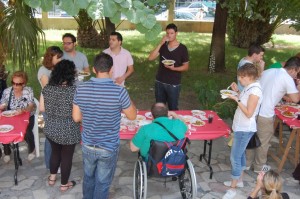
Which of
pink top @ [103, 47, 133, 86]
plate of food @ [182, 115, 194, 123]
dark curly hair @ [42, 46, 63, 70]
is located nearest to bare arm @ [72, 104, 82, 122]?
dark curly hair @ [42, 46, 63, 70]

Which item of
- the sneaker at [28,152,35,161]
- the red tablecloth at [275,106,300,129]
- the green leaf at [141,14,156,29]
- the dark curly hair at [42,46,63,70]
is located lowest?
the sneaker at [28,152,35,161]

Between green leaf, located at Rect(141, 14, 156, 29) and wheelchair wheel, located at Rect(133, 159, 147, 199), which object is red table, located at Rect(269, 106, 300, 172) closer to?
wheelchair wheel, located at Rect(133, 159, 147, 199)

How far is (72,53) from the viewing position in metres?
5.48

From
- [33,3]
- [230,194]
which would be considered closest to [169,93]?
[230,194]

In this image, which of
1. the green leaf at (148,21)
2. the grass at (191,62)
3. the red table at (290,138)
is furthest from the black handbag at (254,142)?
the grass at (191,62)

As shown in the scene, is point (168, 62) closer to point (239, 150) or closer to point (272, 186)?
point (239, 150)

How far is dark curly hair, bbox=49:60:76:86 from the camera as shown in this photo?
3.78 m

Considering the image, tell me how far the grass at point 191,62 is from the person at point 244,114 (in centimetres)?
334

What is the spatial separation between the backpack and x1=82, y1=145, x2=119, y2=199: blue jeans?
19.3 inches

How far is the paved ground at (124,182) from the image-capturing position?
436cm

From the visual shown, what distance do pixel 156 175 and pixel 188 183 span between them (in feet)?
1.63

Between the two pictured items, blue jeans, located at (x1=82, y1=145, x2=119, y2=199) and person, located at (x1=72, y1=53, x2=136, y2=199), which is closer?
person, located at (x1=72, y1=53, x2=136, y2=199)

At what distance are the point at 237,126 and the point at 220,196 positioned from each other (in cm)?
92

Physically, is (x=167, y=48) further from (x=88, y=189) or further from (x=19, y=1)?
(x=88, y=189)
